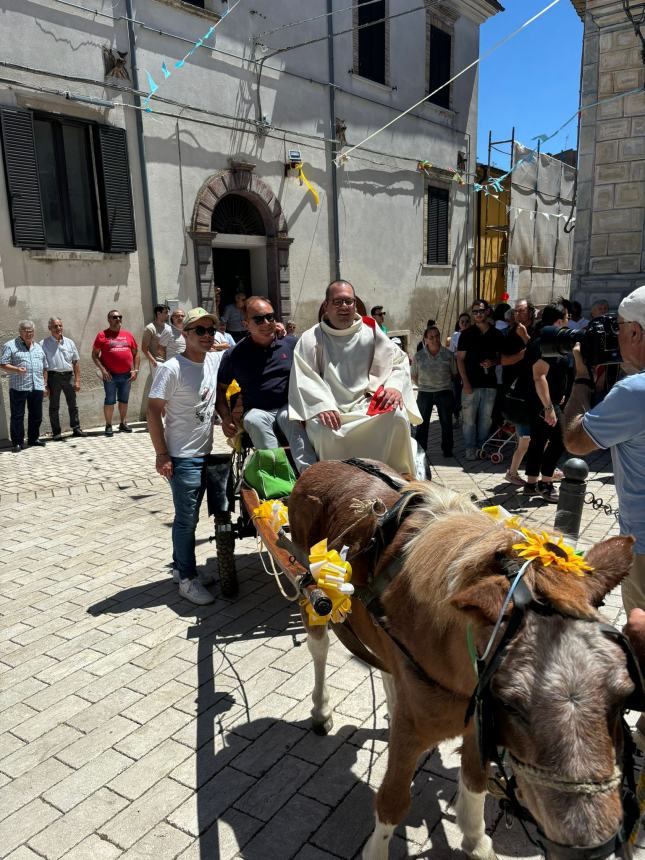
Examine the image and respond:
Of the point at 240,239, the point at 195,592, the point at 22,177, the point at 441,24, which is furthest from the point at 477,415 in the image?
the point at 441,24

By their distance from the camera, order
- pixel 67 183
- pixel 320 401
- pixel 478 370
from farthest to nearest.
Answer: pixel 67 183
pixel 478 370
pixel 320 401

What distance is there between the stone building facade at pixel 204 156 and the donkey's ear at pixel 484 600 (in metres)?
9.60

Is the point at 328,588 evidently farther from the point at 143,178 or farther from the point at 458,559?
the point at 143,178

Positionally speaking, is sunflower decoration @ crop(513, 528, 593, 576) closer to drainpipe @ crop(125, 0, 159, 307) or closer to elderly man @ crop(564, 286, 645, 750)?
elderly man @ crop(564, 286, 645, 750)

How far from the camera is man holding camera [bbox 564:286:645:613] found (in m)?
2.29

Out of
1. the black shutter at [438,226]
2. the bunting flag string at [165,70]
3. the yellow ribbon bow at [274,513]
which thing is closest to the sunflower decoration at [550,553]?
the yellow ribbon bow at [274,513]

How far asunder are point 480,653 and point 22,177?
1010cm

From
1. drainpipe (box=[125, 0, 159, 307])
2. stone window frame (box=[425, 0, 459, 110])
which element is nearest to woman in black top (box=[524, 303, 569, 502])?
drainpipe (box=[125, 0, 159, 307])

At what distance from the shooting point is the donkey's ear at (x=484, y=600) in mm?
1472

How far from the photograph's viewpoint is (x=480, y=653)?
1550 millimetres

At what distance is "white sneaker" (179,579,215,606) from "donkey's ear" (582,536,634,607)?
3340 mm

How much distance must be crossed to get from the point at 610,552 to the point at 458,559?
0.41 m

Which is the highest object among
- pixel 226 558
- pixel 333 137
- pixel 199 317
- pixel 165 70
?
pixel 165 70

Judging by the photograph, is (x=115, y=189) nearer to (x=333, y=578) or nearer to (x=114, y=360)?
(x=114, y=360)
